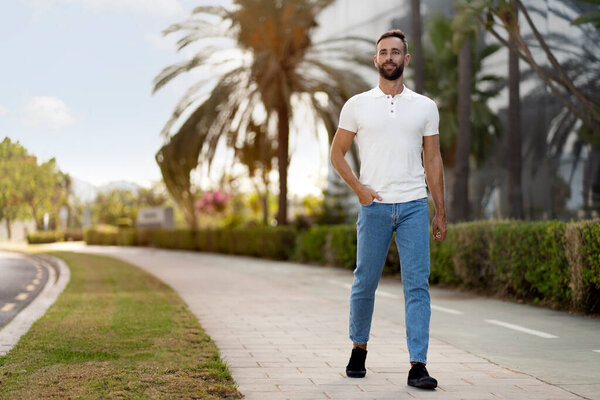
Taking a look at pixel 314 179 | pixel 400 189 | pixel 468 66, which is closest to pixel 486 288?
pixel 400 189

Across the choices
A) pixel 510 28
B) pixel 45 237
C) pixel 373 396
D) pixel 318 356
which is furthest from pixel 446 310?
pixel 45 237

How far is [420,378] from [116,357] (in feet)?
7.43

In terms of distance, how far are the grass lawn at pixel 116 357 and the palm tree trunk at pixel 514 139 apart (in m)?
13.9

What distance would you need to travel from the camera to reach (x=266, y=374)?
5.57m

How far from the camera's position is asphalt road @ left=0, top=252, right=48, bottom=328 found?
1014 centimetres

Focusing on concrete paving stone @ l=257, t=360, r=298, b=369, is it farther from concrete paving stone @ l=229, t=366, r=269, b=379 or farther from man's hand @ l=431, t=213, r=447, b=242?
man's hand @ l=431, t=213, r=447, b=242

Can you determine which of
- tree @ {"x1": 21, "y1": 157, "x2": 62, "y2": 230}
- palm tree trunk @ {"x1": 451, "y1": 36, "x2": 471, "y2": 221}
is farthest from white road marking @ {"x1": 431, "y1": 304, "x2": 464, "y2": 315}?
palm tree trunk @ {"x1": 451, "y1": 36, "x2": 471, "y2": 221}

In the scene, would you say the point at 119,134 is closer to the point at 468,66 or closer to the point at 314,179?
the point at 468,66

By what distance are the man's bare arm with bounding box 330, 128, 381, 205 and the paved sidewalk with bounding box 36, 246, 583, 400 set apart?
1.14 m

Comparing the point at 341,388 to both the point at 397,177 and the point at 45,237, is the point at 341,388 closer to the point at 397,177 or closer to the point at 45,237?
the point at 397,177

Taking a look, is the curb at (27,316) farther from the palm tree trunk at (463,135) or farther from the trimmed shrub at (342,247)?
the palm tree trunk at (463,135)

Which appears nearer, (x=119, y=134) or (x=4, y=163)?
(x=4, y=163)

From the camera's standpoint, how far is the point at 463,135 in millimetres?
19984

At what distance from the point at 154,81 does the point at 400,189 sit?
1934 centimetres
